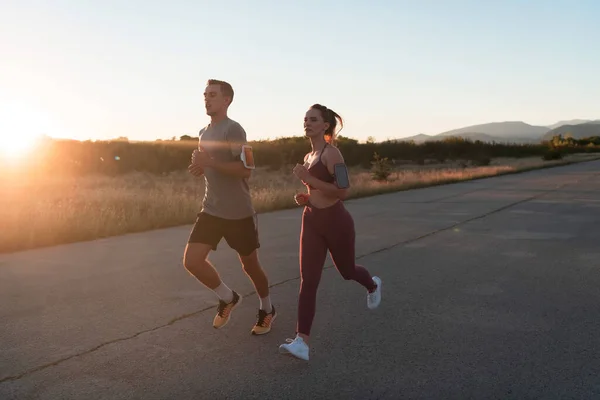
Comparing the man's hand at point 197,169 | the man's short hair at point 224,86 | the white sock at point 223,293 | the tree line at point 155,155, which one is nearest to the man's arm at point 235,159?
the man's hand at point 197,169

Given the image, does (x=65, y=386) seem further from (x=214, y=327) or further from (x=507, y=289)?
(x=507, y=289)

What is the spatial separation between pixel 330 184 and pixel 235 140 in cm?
83

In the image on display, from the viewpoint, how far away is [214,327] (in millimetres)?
4895

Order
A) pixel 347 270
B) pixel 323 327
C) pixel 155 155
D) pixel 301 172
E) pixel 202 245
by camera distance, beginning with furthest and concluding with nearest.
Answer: pixel 155 155 < pixel 323 327 < pixel 347 270 < pixel 202 245 < pixel 301 172

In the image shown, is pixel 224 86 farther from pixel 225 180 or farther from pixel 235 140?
pixel 225 180

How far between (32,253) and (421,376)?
7.23 metres

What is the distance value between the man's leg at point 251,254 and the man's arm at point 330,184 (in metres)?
0.73

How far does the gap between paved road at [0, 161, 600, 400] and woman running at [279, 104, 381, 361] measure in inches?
13.4

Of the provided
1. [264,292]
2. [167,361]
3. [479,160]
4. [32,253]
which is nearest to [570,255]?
[264,292]

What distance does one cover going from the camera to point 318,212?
4.30 metres

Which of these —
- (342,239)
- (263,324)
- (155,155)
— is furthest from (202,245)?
(155,155)

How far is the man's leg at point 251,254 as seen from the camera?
4.56 meters

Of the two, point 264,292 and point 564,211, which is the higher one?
point 264,292

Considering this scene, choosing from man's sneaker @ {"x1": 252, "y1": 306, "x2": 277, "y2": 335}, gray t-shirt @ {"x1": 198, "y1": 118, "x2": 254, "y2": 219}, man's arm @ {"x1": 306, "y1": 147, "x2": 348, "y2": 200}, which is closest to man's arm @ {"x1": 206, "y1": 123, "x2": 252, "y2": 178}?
gray t-shirt @ {"x1": 198, "y1": 118, "x2": 254, "y2": 219}
